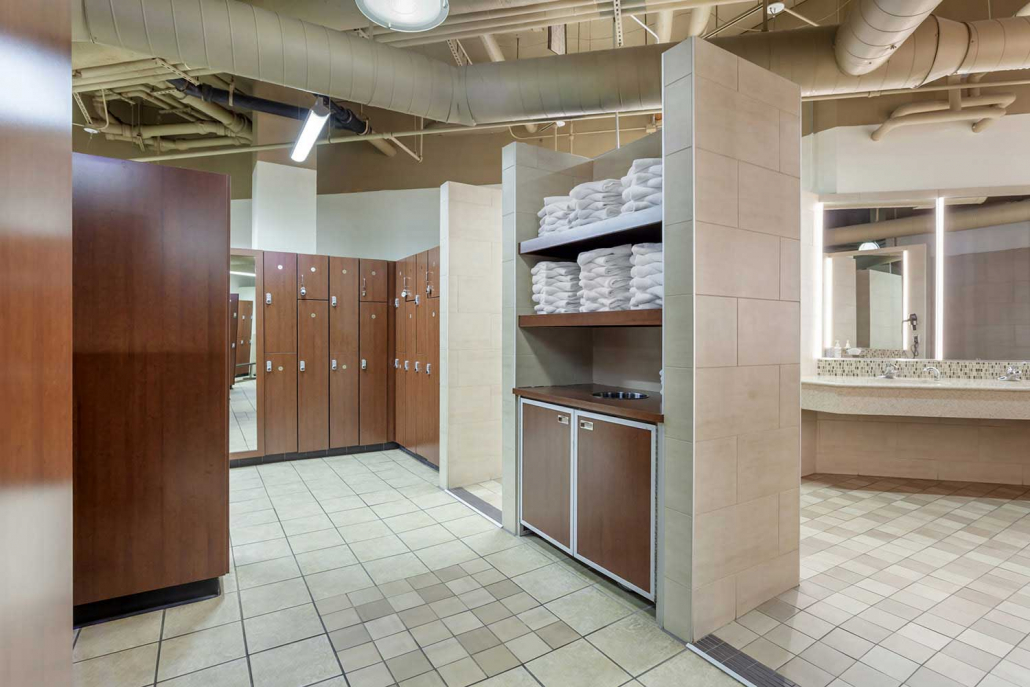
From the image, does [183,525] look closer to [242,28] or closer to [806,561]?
[242,28]

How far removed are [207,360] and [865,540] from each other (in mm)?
4185

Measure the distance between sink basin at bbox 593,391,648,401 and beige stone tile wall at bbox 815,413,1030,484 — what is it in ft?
9.17

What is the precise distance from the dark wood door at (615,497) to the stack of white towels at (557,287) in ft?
2.72

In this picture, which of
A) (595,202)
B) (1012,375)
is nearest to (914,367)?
(1012,375)

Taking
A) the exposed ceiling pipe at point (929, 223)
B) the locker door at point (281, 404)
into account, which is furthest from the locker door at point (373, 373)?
the exposed ceiling pipe at point (929, 223)

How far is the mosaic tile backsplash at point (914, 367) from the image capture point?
4.47m

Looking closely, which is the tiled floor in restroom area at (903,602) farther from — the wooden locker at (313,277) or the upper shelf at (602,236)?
the wooden locker at (313,277)

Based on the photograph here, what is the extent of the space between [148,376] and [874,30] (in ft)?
14.8

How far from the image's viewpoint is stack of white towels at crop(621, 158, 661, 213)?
2.55 m

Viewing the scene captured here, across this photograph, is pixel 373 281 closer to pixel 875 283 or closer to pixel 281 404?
pixel 281 404

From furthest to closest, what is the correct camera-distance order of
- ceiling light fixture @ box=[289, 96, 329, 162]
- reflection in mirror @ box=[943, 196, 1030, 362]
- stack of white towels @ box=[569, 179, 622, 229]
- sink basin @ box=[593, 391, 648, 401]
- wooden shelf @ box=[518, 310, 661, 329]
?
reflection in mirror @ box=[943, 196, 1030, 362], ceiling light fixture @ box=[289, 96, 329, 162], sink basin @ box=[593, 391, 648, 401], stack of white towels @ box=[569, 179, 622, 229], wooden shelf @ box=[518, 310, 661, 329]

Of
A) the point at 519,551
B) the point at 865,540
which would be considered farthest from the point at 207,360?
the point at 865,540

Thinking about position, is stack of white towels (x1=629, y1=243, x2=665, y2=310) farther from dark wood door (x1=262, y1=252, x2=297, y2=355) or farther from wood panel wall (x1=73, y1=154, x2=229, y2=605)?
dark wood door (x1=262, y1=252, x2=297, y2=355)

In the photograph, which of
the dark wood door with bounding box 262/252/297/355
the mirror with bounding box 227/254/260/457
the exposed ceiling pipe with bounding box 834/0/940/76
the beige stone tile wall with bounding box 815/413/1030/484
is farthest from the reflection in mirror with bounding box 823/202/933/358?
the mirror with bounding box 227/254/260/457
